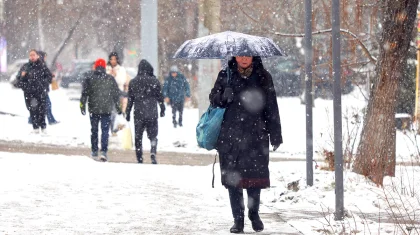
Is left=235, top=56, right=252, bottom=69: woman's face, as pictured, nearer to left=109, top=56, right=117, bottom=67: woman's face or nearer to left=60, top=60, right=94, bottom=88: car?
left=109, top=56, right=117, bottom=67: woman's face

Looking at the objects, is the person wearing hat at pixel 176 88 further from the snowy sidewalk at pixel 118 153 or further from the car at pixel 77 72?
the car at pixel 77 72

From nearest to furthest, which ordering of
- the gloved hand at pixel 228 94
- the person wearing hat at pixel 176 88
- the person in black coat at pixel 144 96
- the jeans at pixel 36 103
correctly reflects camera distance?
the gloved hand at pixel 228 94
the person in black coat at pixel 144 96
the jeans at pixel 36 103
the person wearing hat at pixel 176 88

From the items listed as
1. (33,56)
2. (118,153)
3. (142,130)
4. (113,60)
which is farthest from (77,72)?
(142,130)

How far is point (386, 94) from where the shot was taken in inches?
430

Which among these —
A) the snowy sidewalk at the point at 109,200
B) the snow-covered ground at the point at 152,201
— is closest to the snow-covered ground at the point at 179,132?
the snow-covered ground at the point at 152,201

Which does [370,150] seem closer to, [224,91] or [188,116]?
[224,91]

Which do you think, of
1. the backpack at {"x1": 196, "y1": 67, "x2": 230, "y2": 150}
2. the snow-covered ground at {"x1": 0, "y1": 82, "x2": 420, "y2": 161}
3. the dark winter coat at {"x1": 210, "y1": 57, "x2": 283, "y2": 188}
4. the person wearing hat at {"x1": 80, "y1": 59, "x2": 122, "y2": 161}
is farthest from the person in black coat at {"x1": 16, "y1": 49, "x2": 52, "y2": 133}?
the dark winter coat at {"x1": 210, "y1": 57, "x2": 283, "y2": 188}

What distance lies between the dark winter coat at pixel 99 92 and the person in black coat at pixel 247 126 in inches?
270

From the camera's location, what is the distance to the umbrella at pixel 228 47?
7828 millimetres

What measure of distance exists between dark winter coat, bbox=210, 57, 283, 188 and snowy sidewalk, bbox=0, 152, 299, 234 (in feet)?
1.85

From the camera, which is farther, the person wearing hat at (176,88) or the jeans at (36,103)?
the person wearing hat at (176,88)

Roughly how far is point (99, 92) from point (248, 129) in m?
7.12

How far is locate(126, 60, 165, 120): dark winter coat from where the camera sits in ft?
45.5

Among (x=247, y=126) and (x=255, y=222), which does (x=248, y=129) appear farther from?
(x=255, y=222)
